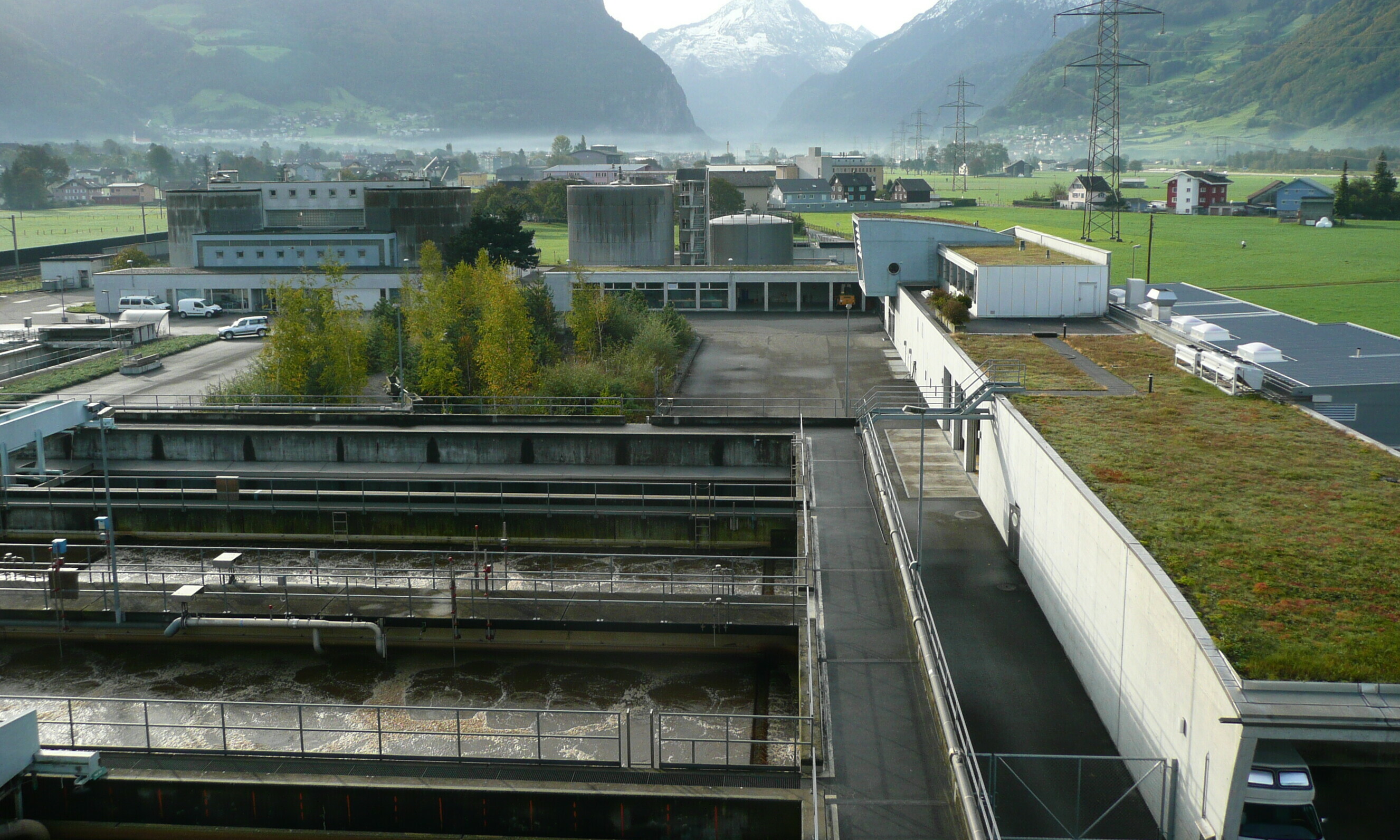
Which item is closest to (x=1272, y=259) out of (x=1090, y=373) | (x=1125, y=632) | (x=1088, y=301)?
(x=1088, y=301)

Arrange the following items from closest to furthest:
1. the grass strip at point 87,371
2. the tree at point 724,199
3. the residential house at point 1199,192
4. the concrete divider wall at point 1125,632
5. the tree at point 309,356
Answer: the concrete divider wall at point 1125,632 < the tree at point 309,356 < the grass strip at point 87,371 < the tree at point 724,199 < the residential house at point 1199,192

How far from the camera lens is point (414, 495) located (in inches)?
995

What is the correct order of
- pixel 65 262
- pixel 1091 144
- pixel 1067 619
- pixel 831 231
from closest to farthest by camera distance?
pixel 1067 619, pixel 1091 144, pixel 65 262, pixel 831 231

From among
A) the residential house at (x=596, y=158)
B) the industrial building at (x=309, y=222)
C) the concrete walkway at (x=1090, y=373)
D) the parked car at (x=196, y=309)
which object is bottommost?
the parked car at (x=196, y=309)

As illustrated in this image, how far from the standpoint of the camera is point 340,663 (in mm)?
19266

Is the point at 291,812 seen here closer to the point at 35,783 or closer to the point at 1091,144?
the point at 35,783

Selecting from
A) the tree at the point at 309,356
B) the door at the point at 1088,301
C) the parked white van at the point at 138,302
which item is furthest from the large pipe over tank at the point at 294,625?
the parked white van at the point at 138,302

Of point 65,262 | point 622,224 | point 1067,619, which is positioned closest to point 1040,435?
point 1067,619

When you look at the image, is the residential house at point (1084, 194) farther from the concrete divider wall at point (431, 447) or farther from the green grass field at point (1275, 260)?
the concrete divider wall at point (431, 447)

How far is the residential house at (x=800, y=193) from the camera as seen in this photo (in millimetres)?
127750

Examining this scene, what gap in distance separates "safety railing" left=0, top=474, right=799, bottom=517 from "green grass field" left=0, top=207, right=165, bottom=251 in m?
71.9

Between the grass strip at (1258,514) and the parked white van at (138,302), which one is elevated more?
the parked white van at (138,302)

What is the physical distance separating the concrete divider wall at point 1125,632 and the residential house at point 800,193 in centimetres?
11040

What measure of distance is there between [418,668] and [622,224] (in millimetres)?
42849
